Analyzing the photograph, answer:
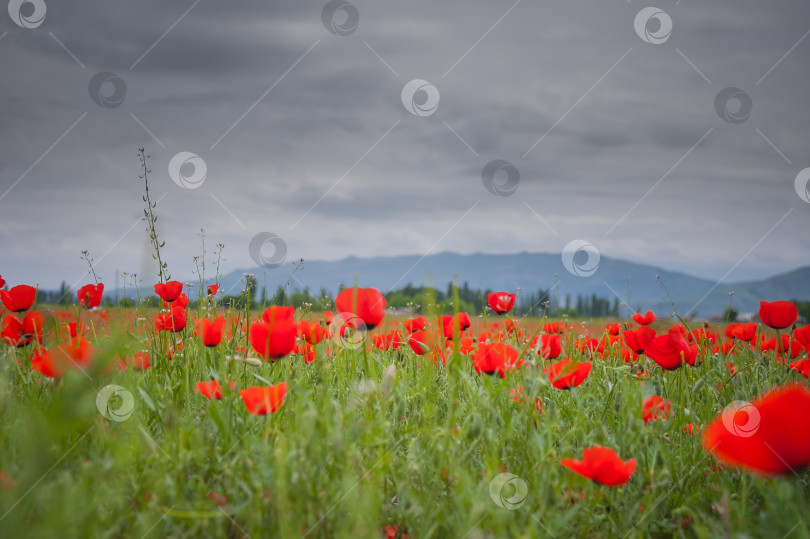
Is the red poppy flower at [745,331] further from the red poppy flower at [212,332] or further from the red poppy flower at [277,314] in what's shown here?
the red poppy flower at [212,332]

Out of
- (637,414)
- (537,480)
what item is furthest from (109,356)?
(637,414)

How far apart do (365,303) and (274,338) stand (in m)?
0.41

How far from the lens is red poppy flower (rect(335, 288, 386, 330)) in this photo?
7.64 feet

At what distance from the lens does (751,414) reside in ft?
5.08

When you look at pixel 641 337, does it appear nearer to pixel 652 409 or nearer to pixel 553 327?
pixel 652 409

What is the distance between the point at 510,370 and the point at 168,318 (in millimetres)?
1905

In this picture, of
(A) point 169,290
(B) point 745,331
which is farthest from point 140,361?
(B) point 745,331

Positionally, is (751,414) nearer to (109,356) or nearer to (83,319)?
(109,356)

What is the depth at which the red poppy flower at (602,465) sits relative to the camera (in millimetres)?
1656

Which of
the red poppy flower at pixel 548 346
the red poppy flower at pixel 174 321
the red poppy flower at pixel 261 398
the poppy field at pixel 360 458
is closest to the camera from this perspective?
the poppy field at pixel 360 458

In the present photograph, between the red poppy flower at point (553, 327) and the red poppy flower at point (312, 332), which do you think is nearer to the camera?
the red poppy flower at point (312, 332)

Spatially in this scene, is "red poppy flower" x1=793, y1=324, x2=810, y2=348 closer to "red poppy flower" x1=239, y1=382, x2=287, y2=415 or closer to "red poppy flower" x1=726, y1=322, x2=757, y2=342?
"red poppy flower" x1=726, y1=322, x2=757, y2=342

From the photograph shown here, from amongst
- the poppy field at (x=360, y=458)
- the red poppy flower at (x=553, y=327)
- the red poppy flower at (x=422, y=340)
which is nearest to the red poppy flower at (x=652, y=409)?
the poppy field at (x=360, y=458)

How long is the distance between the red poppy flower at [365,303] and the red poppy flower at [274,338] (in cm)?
24
